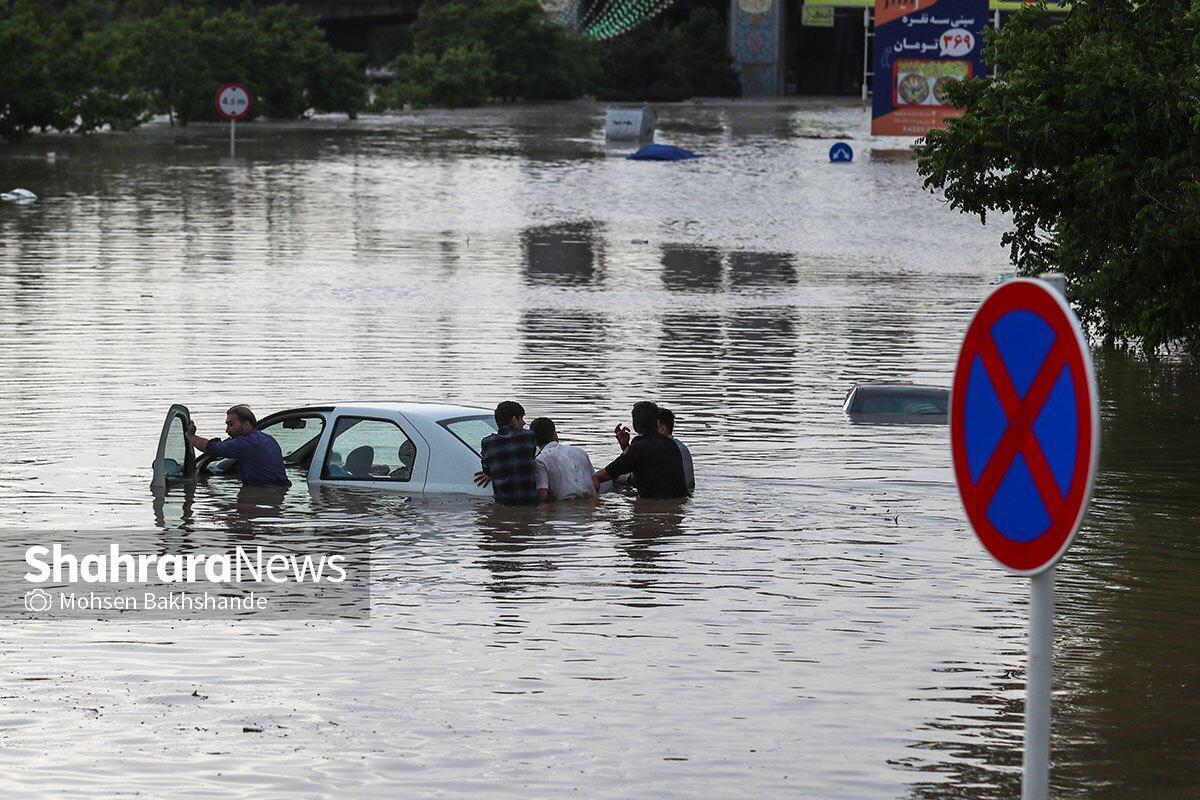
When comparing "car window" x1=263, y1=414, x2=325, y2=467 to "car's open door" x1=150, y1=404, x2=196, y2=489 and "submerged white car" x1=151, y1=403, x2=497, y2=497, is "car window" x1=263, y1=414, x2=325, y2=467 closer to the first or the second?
"submerged white car" x1=151, y1=403, x2=497, y2=497

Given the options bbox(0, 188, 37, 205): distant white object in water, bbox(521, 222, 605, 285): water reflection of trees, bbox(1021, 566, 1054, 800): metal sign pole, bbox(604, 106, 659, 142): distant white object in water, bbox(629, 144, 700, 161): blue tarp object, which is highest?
bbox(604, 106, 659, 142): distant white object in water

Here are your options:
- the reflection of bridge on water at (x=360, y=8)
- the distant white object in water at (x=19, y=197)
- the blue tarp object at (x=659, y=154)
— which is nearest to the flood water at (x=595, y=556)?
the distant white object in water at (x=19, y=197)

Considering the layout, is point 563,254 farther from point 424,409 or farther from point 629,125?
point 629,125

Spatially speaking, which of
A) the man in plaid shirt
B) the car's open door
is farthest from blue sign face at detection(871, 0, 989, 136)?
the man in plaid shirt

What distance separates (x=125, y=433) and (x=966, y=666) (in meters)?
10.2

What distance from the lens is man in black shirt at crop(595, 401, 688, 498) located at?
15930 mm

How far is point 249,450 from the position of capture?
52.0 ft

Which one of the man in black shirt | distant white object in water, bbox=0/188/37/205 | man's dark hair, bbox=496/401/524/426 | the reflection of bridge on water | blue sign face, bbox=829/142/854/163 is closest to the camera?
man's dark hair, bbox=496/401/524/426

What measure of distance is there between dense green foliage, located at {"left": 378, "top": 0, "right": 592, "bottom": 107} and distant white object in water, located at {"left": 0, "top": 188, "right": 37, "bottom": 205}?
143 feet

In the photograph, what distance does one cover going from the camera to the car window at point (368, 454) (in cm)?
1580

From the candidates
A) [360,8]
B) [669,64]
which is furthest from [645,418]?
[360,8]

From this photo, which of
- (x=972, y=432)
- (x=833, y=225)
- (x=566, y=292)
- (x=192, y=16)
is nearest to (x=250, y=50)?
(x=192, y=16)

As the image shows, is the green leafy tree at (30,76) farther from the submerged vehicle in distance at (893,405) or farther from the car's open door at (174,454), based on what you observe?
the car's open door at (174,454)

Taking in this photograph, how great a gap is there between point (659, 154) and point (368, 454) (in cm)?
4354
